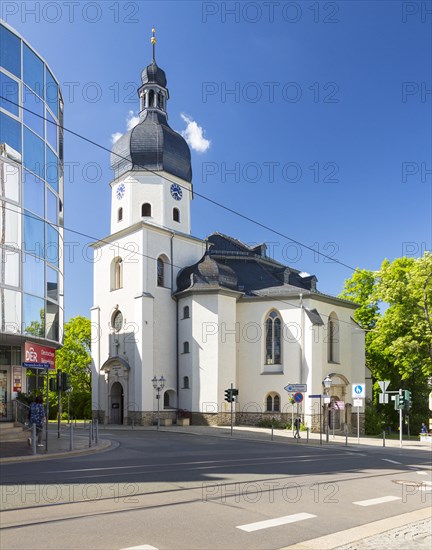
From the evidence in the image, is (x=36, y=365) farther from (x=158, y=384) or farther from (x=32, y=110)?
(x=158, y=384)

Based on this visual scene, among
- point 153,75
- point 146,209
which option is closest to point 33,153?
point 146,209

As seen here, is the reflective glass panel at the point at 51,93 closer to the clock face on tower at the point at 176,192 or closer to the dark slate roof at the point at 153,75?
the clock face on tower at the point at 176,192

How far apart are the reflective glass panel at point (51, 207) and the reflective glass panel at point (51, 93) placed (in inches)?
150

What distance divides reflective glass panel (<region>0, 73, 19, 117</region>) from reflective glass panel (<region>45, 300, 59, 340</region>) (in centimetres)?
776

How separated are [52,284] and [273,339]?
17274mm

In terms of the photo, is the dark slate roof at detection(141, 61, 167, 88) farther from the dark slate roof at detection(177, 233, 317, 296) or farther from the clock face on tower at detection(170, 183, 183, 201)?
the dark slate roof at detection(177, 233, 317, 296)

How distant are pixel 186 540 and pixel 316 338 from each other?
30372mm

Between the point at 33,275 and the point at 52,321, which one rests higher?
the point at 33,275

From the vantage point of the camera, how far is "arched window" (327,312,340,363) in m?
39.8

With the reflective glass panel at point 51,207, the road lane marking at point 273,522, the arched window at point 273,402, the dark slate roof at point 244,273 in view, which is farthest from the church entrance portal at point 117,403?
the road lane marking at point 273,522

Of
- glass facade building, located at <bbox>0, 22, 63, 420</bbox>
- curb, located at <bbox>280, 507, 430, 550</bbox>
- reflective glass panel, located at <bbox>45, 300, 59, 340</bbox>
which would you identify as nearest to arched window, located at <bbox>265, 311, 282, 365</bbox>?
glass facade building, located at <bbox>0, 22, 63, 420</bbox>

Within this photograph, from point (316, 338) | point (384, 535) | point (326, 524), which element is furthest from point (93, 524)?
point (316, 338)

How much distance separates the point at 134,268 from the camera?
38438 millimetres

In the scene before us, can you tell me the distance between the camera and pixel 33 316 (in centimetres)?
2334
